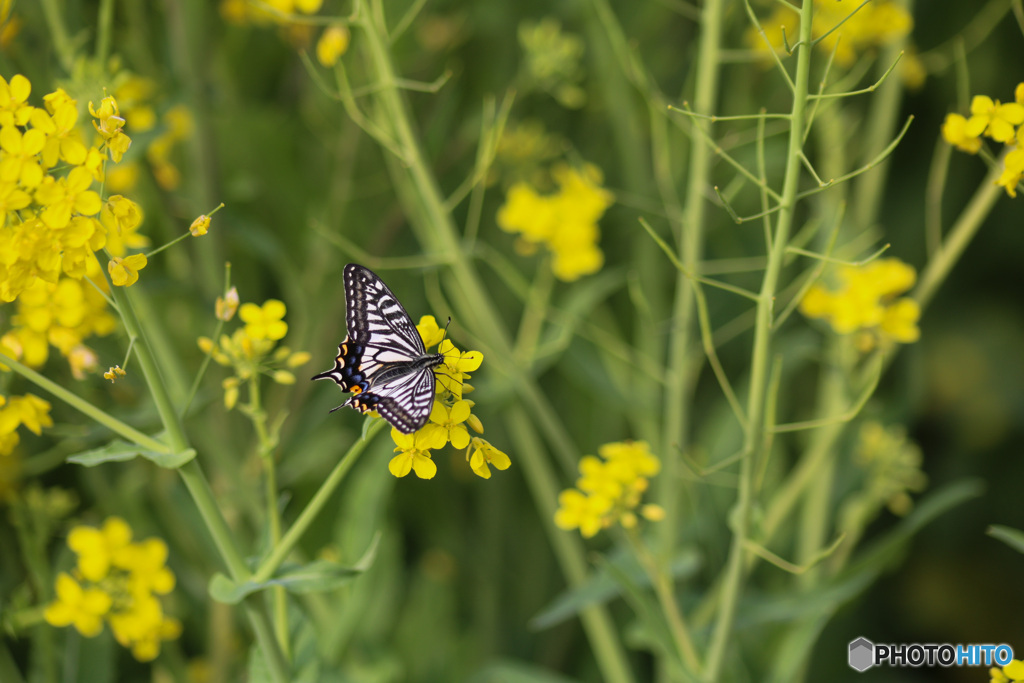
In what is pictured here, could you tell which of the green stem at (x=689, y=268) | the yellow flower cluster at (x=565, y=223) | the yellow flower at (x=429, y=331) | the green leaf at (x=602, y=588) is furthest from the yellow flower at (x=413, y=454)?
the yellow flower cluster at (x=565, y=223)

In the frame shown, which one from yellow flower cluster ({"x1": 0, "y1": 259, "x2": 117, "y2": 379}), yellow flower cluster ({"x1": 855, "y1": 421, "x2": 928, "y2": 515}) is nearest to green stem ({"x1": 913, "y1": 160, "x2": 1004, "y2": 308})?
yellow flower cluster ({"x1": 855, "y1": 421, "x2": 928, "y2": 515})

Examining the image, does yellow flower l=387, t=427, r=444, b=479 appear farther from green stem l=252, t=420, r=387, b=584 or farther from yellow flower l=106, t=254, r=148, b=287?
yellow flower l=106, t=254, r=148, b=287

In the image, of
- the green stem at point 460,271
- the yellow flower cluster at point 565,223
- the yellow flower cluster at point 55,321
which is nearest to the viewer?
the yellow flower cluster at point 55,321

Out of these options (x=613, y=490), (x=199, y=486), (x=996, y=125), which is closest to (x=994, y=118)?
(x=996, y=125)

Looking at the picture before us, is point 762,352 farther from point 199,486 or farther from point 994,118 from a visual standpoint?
point 199,486

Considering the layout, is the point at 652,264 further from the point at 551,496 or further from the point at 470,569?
the point at 470,569

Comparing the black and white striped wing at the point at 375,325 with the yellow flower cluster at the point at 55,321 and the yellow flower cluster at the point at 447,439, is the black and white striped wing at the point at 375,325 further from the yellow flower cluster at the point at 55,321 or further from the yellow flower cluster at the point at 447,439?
the yellow flower cluster at the point at 55,321
